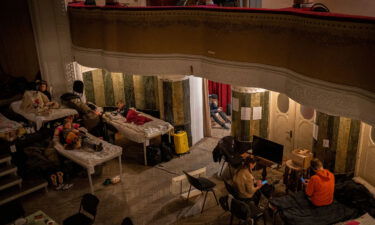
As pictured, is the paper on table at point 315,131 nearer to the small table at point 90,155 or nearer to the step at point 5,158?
the small table at point 90,155

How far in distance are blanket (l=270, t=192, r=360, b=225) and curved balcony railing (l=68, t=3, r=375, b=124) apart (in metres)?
2.59

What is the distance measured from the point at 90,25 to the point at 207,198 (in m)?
4.93

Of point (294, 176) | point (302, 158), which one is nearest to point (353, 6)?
point (302, 158)

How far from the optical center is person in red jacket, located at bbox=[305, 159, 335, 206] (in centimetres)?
686

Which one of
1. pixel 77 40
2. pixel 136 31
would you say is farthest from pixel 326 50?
pixel 77 40

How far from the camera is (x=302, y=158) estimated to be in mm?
8453

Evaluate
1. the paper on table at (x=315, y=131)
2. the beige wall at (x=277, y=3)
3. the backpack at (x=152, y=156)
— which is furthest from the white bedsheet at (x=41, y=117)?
the paper on table at (x=315, y=131)

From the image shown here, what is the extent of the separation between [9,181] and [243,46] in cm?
609

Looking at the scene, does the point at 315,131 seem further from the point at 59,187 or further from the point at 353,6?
the point at 59,187

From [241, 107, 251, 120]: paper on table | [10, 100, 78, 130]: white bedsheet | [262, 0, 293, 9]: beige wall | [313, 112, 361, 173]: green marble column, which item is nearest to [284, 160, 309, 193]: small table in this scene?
[313, 112, 361, 173]: green marble column

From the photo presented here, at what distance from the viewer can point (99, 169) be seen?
9.70m

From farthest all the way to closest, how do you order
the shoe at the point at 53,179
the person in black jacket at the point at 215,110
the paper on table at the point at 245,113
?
1. the person in black jacket at the point at 215,110
2. the paper on table at the point at 245,113
3. the shoe at the point at 53,179

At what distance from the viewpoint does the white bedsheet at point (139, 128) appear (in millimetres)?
9992

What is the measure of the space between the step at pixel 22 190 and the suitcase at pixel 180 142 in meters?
3.70
